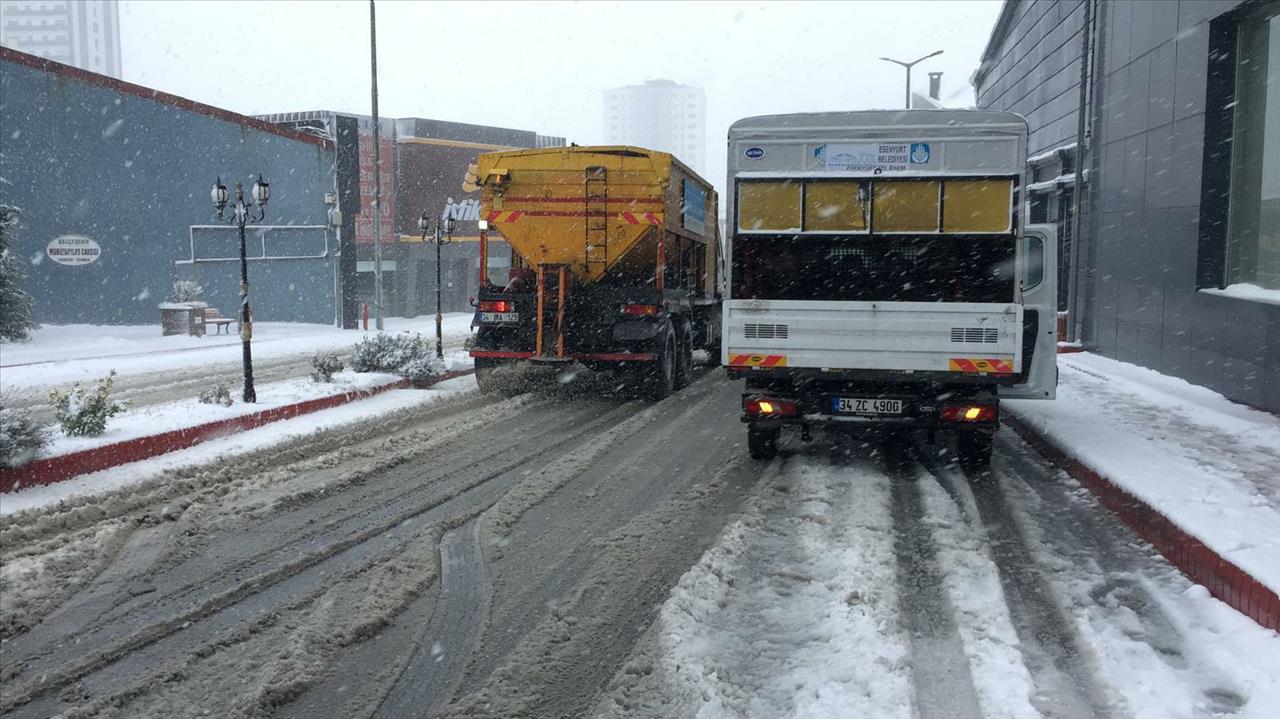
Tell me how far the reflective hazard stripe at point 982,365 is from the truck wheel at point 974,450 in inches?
27.1

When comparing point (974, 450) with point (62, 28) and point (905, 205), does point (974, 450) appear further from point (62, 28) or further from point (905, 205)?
point (62, 28)

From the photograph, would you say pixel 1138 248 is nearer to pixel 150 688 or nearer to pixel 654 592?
pixel 654 592

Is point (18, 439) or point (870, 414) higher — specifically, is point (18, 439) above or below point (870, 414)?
below

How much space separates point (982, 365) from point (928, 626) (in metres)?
3.73

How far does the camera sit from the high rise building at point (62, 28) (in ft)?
531

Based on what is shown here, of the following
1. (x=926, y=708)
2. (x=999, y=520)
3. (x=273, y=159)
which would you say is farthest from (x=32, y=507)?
(x=273, y=159)

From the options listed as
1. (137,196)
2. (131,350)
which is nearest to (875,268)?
(131,350)

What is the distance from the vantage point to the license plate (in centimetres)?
835

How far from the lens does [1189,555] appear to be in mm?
5883

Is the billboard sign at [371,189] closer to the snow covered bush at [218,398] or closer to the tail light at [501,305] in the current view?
the tail light at [501,305]

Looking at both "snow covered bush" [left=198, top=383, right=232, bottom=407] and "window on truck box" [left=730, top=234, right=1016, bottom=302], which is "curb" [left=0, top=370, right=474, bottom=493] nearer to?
"snow covered bush" [left=198, top=383, right=232, bottom=407]

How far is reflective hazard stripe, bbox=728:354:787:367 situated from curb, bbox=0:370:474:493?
5.62 m

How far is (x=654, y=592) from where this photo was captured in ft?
17.7

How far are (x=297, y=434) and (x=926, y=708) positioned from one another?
798 centimetres
